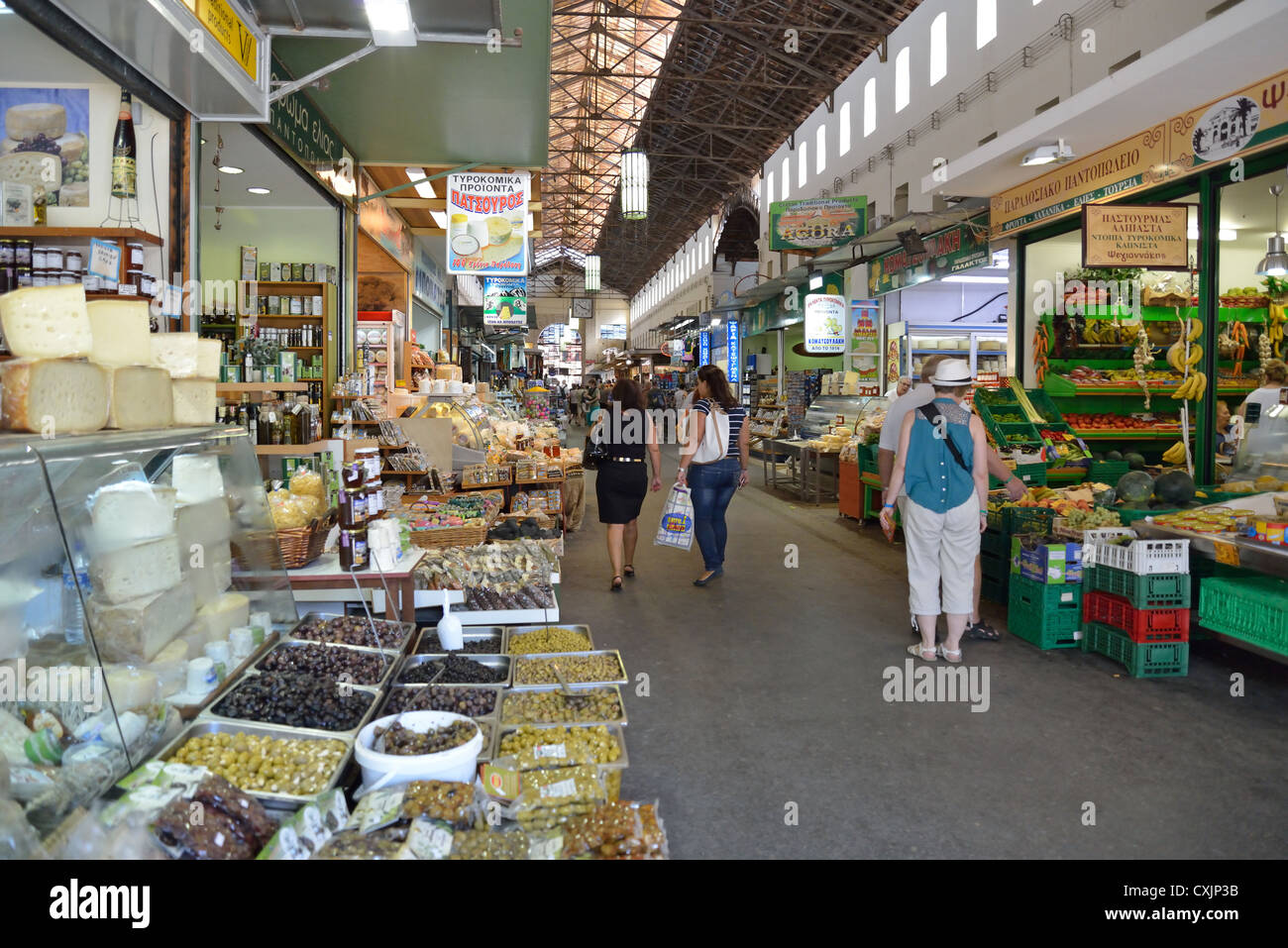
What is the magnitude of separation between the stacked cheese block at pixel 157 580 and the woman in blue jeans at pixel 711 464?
4.33 metres

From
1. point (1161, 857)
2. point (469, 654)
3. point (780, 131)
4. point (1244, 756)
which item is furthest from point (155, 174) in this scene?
point (780, 131)

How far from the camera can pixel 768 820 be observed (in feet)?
10.3

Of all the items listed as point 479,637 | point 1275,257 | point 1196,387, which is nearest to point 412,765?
point 479,637

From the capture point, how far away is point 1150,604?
187 inches

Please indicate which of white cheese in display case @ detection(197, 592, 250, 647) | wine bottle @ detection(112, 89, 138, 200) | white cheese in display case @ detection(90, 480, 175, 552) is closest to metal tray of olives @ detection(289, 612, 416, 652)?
white cheese in display case @ detection(197, 592, 250, 647)

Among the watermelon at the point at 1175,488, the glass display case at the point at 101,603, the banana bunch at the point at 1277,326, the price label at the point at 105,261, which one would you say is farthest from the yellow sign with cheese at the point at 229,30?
the banana bunch at the point at 1277,326

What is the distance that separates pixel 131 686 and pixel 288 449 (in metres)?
3.45

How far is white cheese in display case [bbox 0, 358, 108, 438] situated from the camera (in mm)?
2365

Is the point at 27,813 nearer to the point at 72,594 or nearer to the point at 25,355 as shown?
the point at 72,594

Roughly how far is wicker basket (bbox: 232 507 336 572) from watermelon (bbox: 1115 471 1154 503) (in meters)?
5.32

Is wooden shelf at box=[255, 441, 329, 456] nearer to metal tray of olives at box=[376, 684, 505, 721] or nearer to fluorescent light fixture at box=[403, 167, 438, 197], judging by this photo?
metal tray of olives at box=[376, 684, 505, 721]

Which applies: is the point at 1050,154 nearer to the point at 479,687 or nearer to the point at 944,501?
the point at 944,501

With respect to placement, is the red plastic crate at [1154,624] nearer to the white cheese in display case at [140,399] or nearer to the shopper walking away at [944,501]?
the shopper walking away at [944,501]

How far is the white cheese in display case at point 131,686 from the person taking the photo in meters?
2.44
